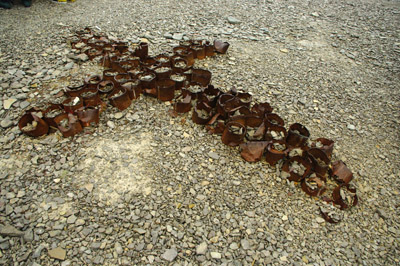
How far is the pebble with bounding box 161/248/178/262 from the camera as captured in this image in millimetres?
2123

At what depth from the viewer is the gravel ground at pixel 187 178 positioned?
7.25ft

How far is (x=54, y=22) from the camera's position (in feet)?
18.6

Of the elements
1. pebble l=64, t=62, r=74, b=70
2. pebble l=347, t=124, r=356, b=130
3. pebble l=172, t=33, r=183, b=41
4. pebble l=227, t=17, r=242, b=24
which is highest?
pebble l=227, t=17, r=242, b=24

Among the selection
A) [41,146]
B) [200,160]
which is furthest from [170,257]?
[41,146]

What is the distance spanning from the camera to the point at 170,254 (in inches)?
84.6

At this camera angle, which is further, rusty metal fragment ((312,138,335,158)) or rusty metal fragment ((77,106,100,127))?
rusty metal fragment ((77,106,100,127))

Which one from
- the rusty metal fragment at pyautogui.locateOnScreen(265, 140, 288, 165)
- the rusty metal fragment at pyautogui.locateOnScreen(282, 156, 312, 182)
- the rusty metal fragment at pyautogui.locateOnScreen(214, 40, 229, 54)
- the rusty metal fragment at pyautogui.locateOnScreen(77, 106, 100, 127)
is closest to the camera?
the rusty metal fragment at pyautogui.locateOnScreen(282, 156, 312, 182)

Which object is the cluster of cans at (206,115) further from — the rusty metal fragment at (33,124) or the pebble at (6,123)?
the pebble at (6,123)

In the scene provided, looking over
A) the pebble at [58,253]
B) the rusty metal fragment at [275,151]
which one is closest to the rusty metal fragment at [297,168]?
the rusty metal fragment at [275,151]

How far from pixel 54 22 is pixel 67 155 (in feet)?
14.5

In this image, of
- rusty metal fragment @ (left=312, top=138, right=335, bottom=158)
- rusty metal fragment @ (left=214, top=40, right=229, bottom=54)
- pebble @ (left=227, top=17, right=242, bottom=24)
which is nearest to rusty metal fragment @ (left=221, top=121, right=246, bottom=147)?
rusty metal fragment @ (left=312, top=138, right=335, bottom=158)

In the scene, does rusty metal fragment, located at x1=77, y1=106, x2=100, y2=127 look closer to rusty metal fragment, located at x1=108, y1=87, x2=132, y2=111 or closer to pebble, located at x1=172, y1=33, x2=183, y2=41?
rusty metal fragment, located at x1=108, y1=87, x2=132, y2=111

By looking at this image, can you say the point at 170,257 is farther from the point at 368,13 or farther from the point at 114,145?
the point at 368,13

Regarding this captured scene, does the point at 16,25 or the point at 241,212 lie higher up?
the point at 16,25
